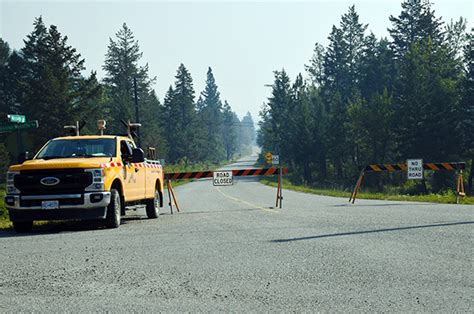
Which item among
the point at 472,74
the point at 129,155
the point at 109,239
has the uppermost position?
the point at 472,74

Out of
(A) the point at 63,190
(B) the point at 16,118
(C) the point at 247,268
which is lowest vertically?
(C) the point at 247,268

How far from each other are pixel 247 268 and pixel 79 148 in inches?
303

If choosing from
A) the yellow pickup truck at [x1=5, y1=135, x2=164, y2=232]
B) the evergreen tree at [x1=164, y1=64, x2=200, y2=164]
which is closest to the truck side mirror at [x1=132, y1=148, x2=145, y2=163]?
the yellow pickup truck at [x1=5, y1=135, x2=164, y2=232]

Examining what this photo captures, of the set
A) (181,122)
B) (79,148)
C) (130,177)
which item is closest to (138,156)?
(130,177)

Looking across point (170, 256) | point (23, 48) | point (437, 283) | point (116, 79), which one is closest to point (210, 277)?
point (170, 256)

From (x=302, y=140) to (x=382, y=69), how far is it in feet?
54.5

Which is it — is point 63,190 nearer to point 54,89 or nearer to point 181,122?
point 54,89

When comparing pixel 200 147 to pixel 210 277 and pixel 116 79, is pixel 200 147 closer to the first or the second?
pixel 116 79

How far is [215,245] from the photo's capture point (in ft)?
31.4

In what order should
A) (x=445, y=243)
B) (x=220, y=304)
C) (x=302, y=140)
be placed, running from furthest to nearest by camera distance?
(x=302, y=140), (x=445, y=243), (x=220, y=304)

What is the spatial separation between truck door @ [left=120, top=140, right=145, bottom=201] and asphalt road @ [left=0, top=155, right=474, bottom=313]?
1925 mm

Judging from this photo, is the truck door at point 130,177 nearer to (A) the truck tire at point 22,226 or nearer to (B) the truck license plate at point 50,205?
(B) the truck license plate at point 50,205

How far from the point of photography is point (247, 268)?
7.51 meters

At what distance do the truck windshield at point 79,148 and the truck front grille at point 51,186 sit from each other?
4.55ft
